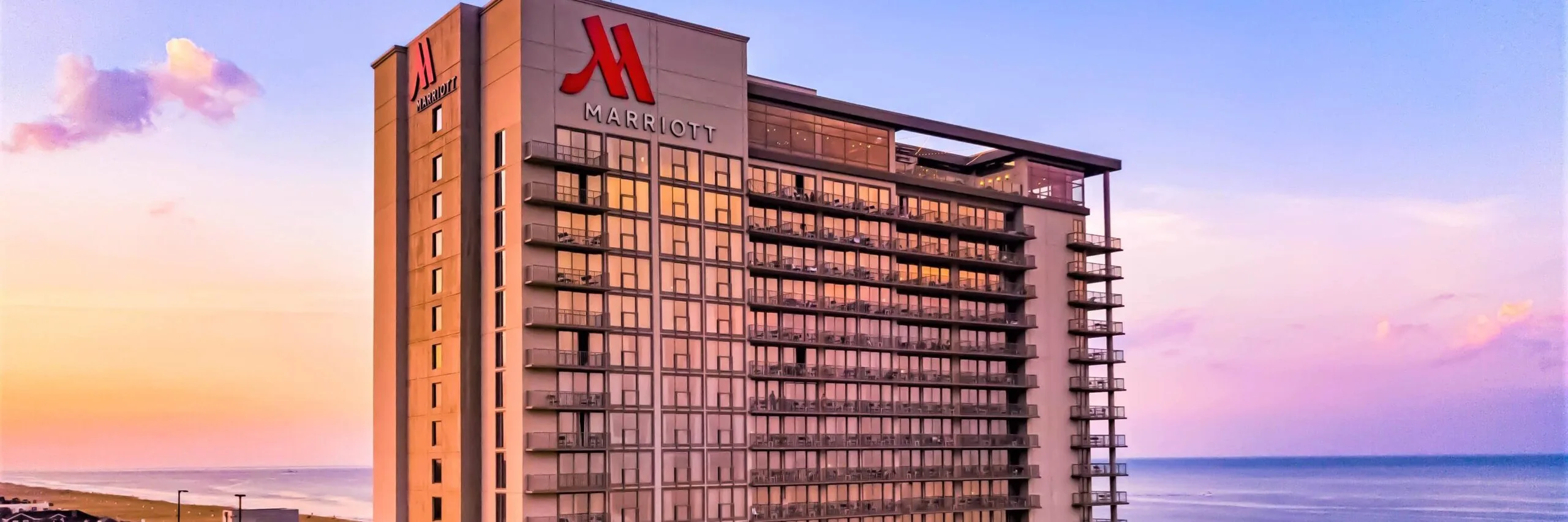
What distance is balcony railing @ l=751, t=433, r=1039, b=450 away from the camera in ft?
303

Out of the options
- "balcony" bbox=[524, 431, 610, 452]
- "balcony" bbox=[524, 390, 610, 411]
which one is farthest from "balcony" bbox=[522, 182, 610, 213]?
"balcony" bbox=[524, 431, 610, 452]

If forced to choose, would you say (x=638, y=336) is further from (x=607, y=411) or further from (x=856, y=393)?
(x=856, y=393)

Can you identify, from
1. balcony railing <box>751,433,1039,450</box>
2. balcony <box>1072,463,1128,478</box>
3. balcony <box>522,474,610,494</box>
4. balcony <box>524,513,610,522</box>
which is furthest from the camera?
balcony <box>1072,463,1128,478</box>

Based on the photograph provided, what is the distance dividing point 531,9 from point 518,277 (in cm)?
1531

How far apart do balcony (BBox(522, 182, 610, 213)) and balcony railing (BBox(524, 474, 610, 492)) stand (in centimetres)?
1510

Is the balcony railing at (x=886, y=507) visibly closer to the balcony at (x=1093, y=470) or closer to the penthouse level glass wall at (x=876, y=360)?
the penthouse level glass wall at (x=876, y=360)

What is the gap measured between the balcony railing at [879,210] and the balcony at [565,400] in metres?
17.4

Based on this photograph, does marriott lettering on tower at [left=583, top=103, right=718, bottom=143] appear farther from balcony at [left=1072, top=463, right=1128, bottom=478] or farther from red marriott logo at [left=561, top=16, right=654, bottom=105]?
balcony at [left=1072, top=463, right=1128, bottom=478]

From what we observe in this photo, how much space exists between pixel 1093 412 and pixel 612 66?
48.8 metres

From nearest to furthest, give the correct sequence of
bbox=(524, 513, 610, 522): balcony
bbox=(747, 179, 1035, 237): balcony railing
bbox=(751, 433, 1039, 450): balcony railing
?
1. bbox=(524, 513, 610, 522): balcony
2. bbox=(751, 433, 1039, 450): balcony railing
3. bbox=(747, 179, 1035, 237): balcony railing

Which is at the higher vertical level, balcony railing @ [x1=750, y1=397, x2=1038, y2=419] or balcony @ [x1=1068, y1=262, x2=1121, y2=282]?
balcony @ [x1=1068, y1=262, x2=1121, y2=282]

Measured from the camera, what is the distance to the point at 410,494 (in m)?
86.7

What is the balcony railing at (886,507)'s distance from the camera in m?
91.7

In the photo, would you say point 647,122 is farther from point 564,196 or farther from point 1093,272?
point 1093,272
